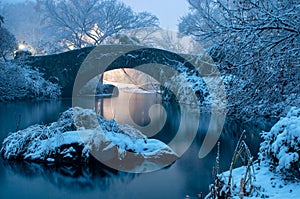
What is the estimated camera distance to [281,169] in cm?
344

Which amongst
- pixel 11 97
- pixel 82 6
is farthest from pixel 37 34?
pixel 11 97

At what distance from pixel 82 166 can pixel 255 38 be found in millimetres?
4336

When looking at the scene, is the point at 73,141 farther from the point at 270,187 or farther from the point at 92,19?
the point at 92,19

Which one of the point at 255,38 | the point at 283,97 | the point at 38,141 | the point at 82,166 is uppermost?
the point at 255,38

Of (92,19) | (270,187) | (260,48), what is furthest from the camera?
(92,19)

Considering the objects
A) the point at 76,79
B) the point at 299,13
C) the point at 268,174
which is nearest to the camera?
the point at 299,13

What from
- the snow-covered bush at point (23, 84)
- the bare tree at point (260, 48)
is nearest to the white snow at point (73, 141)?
the bare tree at point (260, 48)

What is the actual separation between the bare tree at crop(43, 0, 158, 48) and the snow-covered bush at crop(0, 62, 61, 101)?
9.11 metres

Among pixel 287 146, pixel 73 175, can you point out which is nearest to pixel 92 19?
pixel 73 175

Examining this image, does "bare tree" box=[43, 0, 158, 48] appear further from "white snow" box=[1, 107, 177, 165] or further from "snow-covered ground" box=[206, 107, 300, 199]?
"snow-covered ground" box=[206, 107, 300, 199]

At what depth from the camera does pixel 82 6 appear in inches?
1109

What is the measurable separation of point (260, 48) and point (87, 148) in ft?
14.1

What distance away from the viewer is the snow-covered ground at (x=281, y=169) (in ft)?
10.3

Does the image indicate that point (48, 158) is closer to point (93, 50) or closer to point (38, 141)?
point (38, 141)
